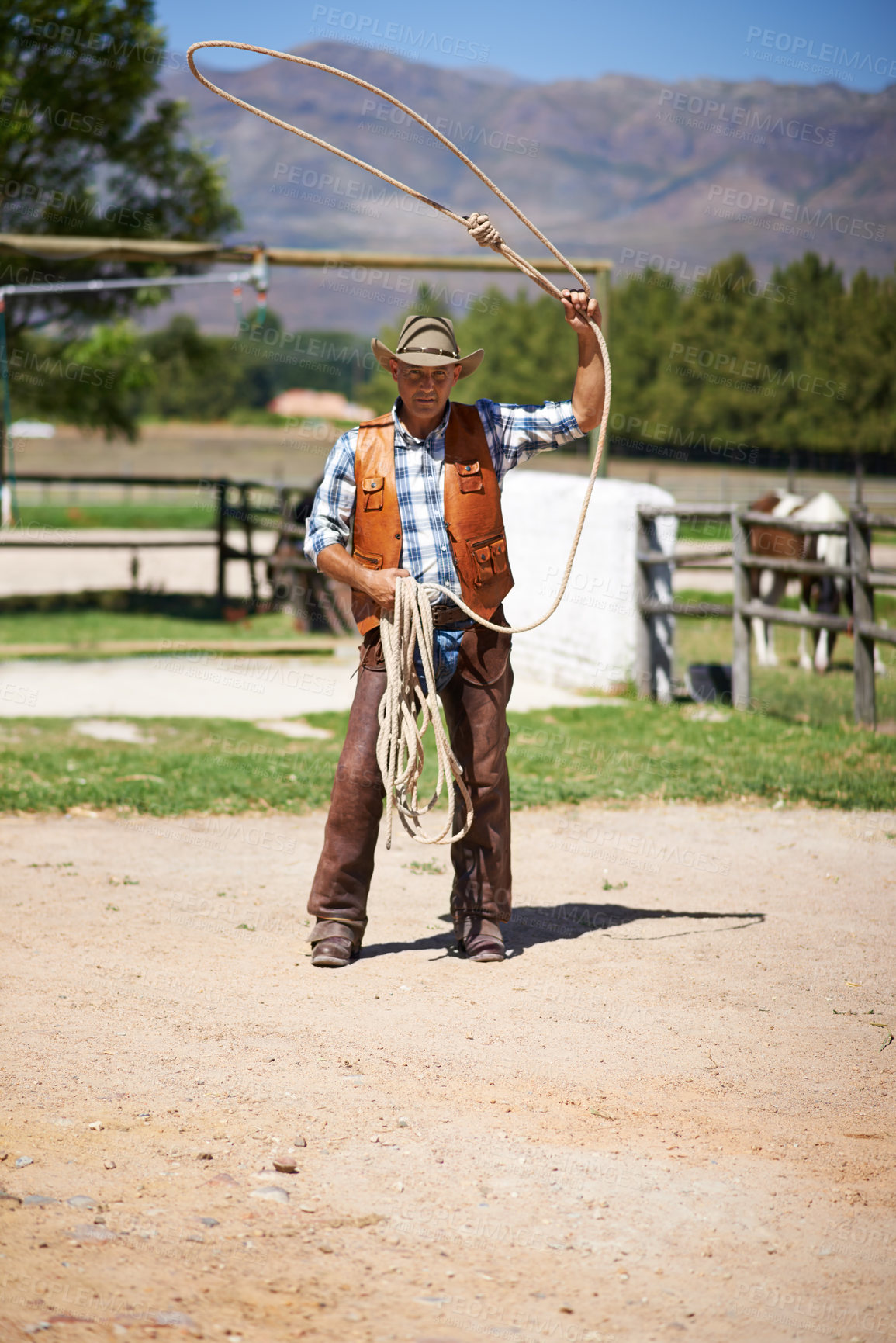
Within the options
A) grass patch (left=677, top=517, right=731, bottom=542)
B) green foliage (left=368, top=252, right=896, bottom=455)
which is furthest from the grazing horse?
green foliage (left=368, top=252, right=896, bottom=455)

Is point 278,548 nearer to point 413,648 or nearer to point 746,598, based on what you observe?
point 746,598

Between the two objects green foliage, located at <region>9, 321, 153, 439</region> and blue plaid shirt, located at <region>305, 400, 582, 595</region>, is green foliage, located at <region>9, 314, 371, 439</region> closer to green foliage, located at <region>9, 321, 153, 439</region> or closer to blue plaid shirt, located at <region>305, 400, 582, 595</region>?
green foliage, located at <region>9, 321, 153, 439</region>

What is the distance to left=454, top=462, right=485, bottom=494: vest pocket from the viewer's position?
4.34 metres

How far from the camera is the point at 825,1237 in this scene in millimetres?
2713

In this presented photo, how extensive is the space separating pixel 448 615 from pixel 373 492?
0.47 meters

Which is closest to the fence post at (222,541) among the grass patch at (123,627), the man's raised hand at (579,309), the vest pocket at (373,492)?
the grass patch at (123,627)

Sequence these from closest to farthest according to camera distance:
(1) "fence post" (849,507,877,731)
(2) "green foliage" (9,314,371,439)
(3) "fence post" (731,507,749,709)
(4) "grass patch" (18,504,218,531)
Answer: (1) "fence post" (849,507,877,731)
(3) "fence post" (731,507,749,709)
(2) "green foliage" (9,314,371,439)
(4) "grass patch" (18,504,218,531)

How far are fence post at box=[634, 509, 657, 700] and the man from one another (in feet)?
16.7

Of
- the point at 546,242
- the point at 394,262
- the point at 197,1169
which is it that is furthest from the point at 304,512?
the point at 197,1169

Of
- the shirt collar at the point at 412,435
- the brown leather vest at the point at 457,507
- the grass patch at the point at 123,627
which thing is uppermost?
the shirt collar at the point at 412,435

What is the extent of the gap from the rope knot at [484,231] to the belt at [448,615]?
1153mm

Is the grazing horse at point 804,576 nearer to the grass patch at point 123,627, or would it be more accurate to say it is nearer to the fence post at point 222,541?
the grass patch at point 123,627

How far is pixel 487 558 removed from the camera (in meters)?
4.39

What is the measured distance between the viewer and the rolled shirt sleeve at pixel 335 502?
14.3ft
